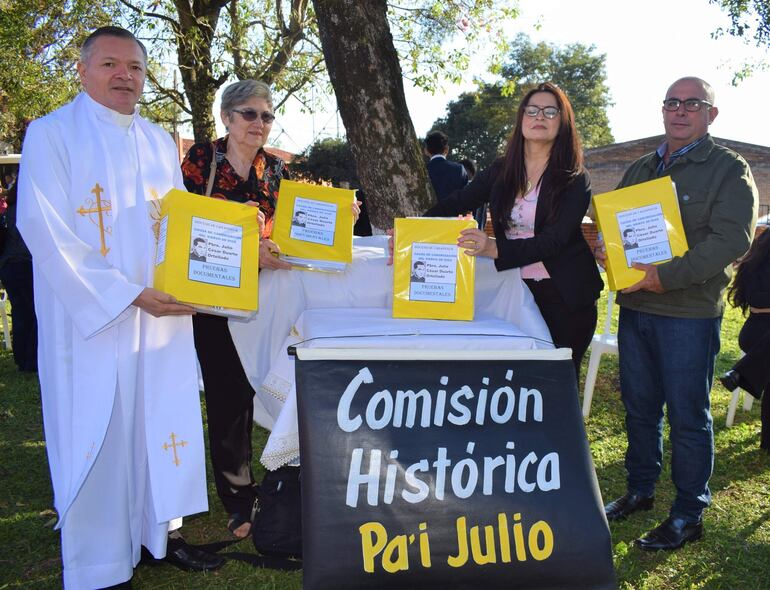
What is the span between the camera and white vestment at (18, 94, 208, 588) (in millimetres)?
2516

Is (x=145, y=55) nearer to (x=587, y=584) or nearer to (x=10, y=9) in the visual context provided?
(x=587, y=584)

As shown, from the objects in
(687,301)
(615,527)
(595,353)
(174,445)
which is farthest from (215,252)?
(595,353)

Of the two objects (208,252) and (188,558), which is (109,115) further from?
(188,558)

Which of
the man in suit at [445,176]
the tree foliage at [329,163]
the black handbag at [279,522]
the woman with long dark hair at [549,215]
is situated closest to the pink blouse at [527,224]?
the woman with long dark hair at [549,215]

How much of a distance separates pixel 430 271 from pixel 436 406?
1.85ft

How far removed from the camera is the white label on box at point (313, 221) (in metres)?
2.83

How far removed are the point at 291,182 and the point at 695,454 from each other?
2.18m

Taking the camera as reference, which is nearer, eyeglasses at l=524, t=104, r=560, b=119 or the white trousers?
the white trousers

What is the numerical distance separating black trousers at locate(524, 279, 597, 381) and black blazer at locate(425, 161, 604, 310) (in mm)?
42

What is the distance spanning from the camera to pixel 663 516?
3.61 meters

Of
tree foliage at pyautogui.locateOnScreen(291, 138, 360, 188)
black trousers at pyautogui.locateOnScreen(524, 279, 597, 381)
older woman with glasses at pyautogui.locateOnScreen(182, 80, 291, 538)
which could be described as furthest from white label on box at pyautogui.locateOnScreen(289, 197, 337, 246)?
A: tree foliage at pyautogui.locateOnScreen(291, 138, 360, 188)

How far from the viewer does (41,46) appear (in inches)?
392

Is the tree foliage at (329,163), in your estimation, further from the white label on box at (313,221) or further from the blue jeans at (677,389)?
the white label on box at (313,221)

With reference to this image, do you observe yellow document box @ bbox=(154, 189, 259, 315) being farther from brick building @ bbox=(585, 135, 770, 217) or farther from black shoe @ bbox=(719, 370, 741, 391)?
brick building @ bbox=(585, 135, 770, 217)
